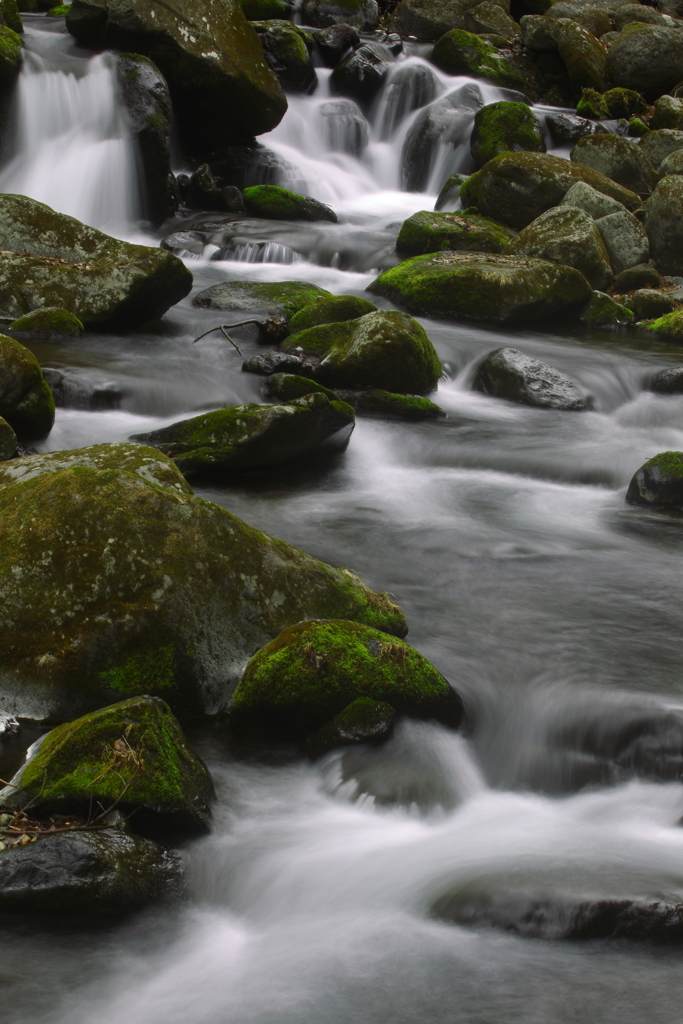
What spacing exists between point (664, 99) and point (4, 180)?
17.8 m

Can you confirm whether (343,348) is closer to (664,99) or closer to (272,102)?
(272,102)

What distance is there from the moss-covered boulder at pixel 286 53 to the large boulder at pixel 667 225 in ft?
34.6

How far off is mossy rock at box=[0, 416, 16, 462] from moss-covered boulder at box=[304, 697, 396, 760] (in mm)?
3592

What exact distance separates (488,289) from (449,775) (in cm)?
1002

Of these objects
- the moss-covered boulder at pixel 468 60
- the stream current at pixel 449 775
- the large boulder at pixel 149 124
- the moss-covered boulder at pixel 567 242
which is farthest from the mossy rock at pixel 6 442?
the moss-covered boulder at pixel 468 60

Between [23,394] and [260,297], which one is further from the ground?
[260,297]

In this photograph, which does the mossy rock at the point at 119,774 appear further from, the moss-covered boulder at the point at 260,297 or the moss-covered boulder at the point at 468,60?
the moss-covered boulder at the point at 468,60

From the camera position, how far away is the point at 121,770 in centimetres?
302

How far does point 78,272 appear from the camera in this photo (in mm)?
10227

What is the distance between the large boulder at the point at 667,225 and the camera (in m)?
15.3

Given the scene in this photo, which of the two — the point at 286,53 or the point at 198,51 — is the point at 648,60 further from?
the point at 198,51

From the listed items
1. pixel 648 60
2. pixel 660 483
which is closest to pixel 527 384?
pixel 660 483

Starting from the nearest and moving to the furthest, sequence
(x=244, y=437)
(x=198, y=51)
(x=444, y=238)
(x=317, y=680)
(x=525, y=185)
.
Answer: (x=317, y=680)
(x=244, y=437)
(x=444, y=238)
(x=198, y=51)
(x=525, y=185)

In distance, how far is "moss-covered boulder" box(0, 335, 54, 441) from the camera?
21.8ft
